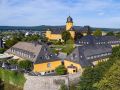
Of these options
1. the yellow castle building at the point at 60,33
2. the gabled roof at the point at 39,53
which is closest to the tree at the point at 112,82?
the gabled roof at the point at 39,53

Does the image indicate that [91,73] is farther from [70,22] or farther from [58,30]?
[58,30]

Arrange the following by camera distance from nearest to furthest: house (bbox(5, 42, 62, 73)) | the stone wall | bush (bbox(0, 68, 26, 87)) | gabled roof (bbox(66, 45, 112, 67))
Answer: the stone wall → bush (bbox(0, 68, 26, 87)) → house (bbox(5, 42, 62, 73)) → gabled roof (bbox(66, 45, 112, 67))

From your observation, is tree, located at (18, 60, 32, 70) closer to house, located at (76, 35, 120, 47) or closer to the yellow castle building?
house, located at (76, 35, 120, 47)

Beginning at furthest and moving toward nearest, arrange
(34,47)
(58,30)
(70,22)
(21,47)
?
1. (58,30)
2. (70,22)
3. (21,47)
4. (34,47)

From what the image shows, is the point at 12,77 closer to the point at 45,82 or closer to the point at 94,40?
the point at 45,82

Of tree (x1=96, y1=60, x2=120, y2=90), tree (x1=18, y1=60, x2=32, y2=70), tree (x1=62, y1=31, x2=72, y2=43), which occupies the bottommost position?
A: tree (x1=18, y1=60, x2=32, y2=70)

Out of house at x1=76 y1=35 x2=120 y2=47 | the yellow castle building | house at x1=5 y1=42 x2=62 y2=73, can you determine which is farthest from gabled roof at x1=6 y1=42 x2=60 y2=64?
the yellow castle building

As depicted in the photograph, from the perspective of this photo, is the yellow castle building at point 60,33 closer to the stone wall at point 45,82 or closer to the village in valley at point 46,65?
the village in valley at point 46,65

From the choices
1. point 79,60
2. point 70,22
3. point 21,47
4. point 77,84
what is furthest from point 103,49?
point 70,22
